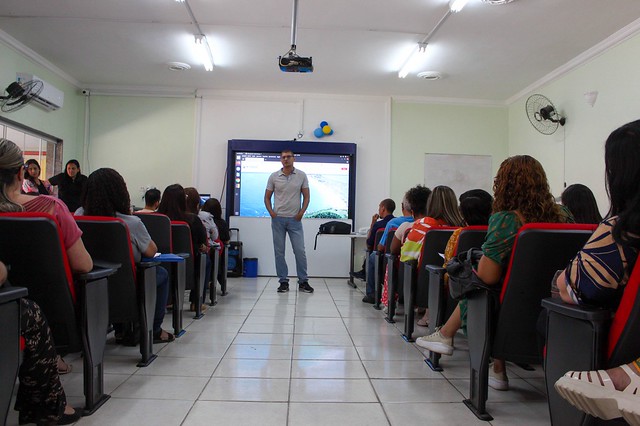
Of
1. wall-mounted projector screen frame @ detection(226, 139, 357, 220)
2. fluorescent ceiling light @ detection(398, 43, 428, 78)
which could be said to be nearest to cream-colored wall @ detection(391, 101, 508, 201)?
wall-mounted projector screen frame @ detection(226, 139, 357, 220)

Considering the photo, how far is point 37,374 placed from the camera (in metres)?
1.42

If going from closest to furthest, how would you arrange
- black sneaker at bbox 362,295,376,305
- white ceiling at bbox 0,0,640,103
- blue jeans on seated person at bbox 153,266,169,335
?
blue jeans on seated person at bbox 153,266,169,335 < white ceiling at bbox 0,0,640,103 < black sneaker at bbox 362,295,376,305

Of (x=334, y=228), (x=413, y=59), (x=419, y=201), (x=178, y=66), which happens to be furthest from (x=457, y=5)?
(x=178, y=66)

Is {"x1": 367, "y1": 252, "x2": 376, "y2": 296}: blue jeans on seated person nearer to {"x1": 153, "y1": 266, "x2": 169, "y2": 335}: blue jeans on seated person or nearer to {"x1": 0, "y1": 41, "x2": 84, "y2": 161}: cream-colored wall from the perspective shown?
{"x1": 153, "y1": 266, "x2": 169, "y2": 335}: blue jeans on seated person

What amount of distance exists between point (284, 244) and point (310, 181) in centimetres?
189

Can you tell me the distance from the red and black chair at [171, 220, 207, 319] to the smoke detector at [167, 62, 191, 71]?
3.31 meters

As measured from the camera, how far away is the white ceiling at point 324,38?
13.9ft

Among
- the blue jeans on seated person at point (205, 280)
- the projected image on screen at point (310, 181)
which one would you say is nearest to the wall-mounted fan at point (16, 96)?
the projected image on screen at point (310, 181)

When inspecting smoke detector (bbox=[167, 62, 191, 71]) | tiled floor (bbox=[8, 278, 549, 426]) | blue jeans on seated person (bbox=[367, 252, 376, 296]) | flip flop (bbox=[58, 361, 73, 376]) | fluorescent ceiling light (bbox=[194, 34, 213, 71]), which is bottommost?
tiled floor (bbox=[8, 278, 549, 426])

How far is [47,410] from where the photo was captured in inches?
57.8

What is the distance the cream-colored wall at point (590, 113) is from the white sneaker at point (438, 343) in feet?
11.0

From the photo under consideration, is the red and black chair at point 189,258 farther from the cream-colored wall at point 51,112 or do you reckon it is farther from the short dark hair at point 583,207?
the cream-colored wall at point 51,112

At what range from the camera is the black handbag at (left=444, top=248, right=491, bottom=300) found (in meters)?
1.72

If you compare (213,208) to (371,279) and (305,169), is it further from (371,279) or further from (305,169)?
(305,169)
